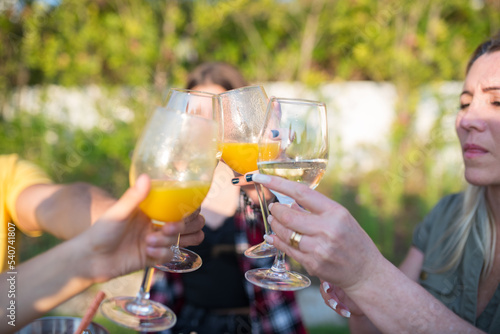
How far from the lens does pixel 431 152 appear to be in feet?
17.6

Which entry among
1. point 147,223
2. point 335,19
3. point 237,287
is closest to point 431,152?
point 335,19

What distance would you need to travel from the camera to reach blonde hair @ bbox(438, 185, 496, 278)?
1.87 meters

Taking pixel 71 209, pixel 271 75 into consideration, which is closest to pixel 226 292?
pixel 71 209

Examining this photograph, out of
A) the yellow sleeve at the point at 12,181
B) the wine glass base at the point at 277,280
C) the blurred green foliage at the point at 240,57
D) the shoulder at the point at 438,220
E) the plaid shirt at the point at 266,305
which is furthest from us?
the blurred green foliage at the point at 240,57

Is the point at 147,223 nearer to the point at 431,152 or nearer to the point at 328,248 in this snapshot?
the point at 328,248

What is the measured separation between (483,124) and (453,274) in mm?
683

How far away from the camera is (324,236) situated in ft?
3.53

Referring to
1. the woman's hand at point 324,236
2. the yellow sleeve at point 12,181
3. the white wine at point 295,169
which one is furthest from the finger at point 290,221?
the yellow sleeve at point 12,181

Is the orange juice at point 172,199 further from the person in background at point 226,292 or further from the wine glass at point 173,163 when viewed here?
the person in background at point 226,292

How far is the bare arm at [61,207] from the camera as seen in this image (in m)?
1.69

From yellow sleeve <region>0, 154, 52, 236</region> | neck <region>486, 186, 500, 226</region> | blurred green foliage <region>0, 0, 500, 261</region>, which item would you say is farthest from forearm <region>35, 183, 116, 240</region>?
blurred green foliage <region>0, 0, 500, 261</region>

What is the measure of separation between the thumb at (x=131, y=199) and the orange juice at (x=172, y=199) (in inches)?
1.1

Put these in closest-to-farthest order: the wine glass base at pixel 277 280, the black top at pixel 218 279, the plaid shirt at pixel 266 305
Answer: the wine glass base at pixel 277 280 < the plaid shirt at pixel 266 305 < the black top at pixel 218 279

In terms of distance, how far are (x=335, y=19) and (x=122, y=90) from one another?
3053mm
